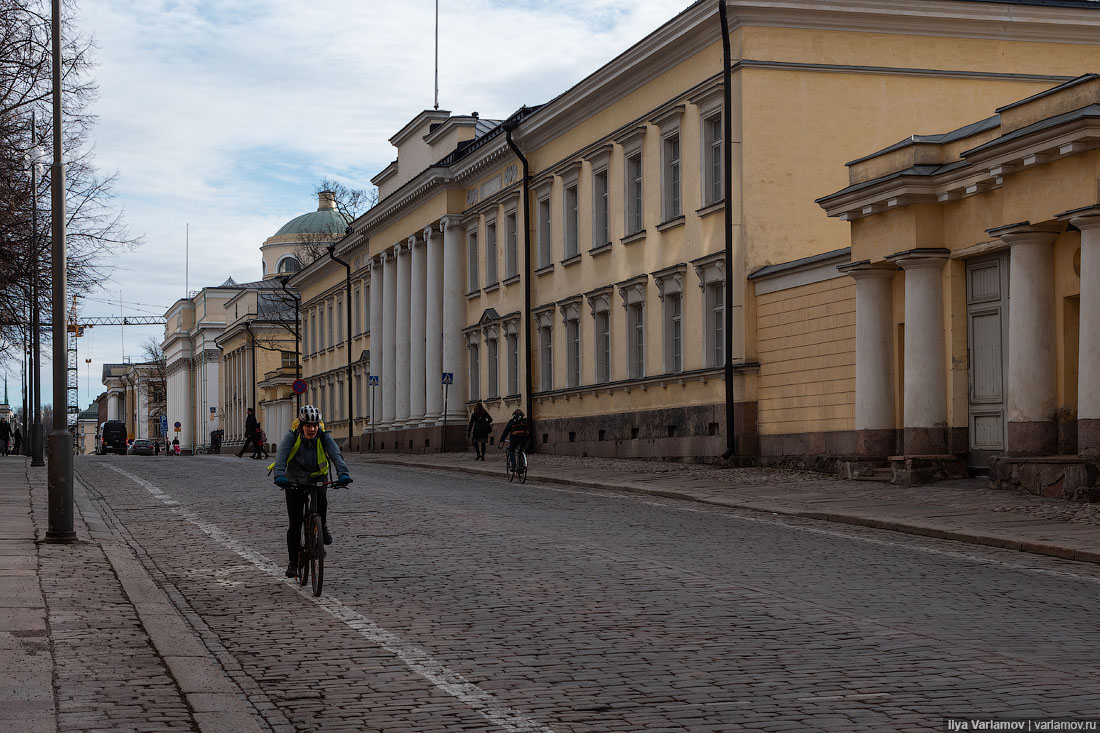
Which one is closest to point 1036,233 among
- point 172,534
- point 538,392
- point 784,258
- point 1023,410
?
point 1023,410

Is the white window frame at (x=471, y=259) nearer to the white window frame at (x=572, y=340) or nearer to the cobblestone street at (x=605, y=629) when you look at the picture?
the white window frame at (x=572, y=340)

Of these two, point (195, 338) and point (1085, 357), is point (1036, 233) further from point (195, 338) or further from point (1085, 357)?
point (195, 338)

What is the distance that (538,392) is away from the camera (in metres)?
45.5

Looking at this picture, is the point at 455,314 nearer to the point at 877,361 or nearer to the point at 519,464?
the point at 519,464

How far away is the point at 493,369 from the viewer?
50312mm

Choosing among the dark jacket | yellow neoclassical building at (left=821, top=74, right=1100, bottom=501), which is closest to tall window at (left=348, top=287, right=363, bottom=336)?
the dark jacket

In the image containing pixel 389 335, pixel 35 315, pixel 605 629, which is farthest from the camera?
pixel 389 335

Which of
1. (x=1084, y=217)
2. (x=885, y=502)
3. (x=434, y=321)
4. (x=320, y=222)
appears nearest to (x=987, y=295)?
(x=1084, y=217)

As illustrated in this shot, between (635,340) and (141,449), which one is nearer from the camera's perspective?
(635,340)

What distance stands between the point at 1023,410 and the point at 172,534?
478 inches

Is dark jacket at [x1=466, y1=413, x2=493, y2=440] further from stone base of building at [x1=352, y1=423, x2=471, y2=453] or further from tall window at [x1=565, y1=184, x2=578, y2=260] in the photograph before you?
stone base of building at [x1=352, y1=423, x2=471, y2=453]

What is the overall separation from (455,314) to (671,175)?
17.6m

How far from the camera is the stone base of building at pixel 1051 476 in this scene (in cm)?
2073

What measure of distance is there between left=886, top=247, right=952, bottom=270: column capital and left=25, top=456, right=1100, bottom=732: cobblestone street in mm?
7392
